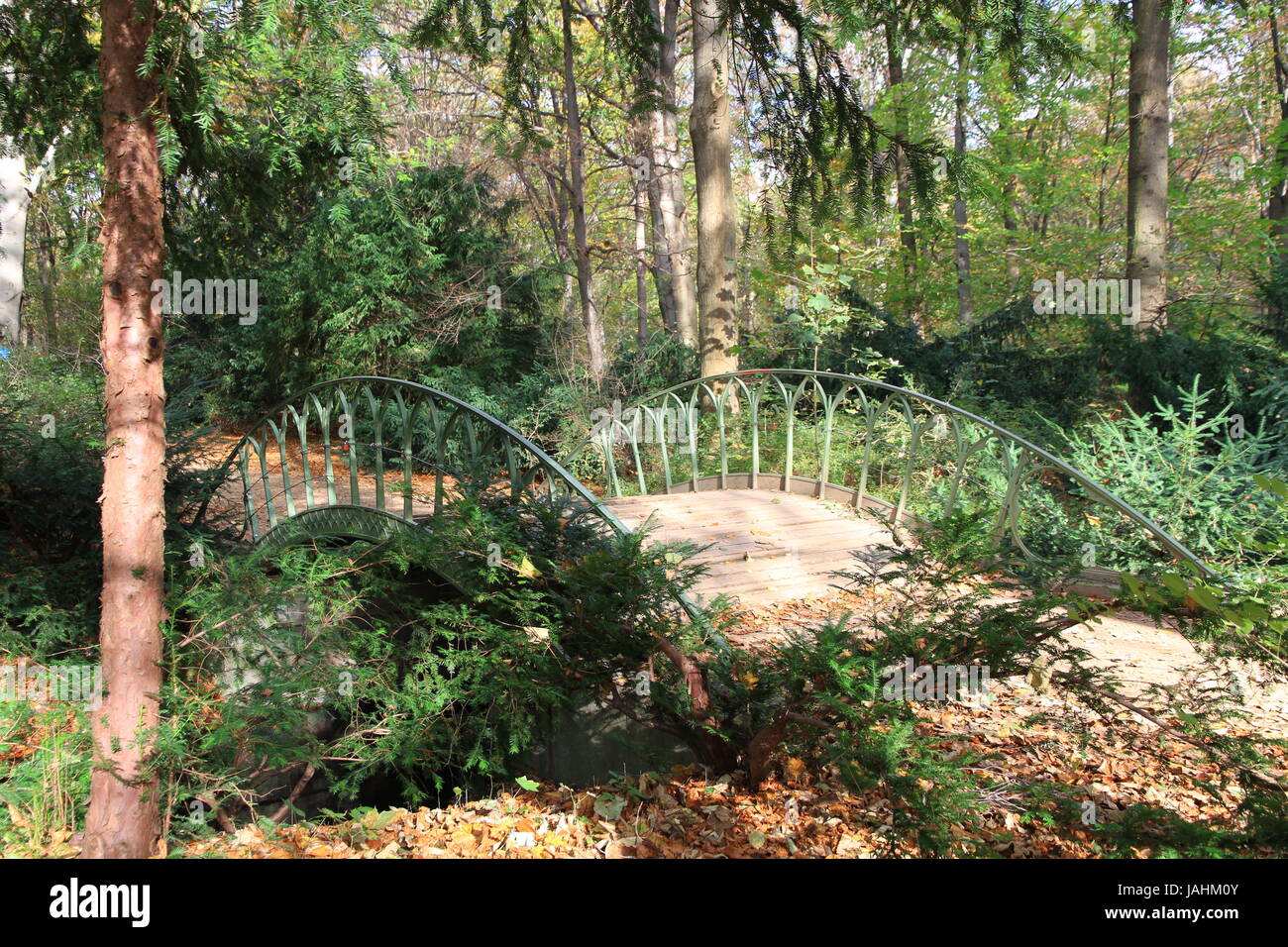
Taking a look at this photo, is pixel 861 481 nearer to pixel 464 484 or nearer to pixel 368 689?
pixel 464 484

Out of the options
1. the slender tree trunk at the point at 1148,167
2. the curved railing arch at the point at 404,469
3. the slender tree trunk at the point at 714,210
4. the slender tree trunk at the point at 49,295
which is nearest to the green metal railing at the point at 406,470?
the curved railing arch at the point at 404,469

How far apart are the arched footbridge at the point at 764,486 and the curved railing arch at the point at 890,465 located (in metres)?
0.02

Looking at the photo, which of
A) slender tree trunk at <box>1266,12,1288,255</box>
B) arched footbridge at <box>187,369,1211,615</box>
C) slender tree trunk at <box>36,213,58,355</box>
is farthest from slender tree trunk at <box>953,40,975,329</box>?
slender tree trunk at <box>36,213,58,355</box>

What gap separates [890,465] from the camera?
28.4ft

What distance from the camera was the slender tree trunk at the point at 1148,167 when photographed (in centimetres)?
943

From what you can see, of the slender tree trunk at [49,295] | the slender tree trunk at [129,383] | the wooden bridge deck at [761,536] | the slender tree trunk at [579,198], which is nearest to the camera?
the slender tree trunk at [129,383]

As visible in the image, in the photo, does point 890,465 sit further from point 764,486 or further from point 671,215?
point 671,215

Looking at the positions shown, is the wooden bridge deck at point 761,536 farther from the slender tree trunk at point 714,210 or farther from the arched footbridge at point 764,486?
the slender tree trunk at point 714,210

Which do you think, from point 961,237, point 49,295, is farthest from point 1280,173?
point 49,295

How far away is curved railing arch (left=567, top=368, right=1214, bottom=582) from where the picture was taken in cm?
589

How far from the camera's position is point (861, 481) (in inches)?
286

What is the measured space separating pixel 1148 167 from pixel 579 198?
672 centimetres

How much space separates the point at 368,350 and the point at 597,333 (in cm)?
370

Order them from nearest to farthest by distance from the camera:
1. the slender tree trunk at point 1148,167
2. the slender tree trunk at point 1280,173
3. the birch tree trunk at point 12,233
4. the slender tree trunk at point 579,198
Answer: the birch tree trunk at point 12,233 → the slender tree trunk at point 579,198 → the slender tree trunk at point 1148,167 → the slender tree trunk at point 1280,173
